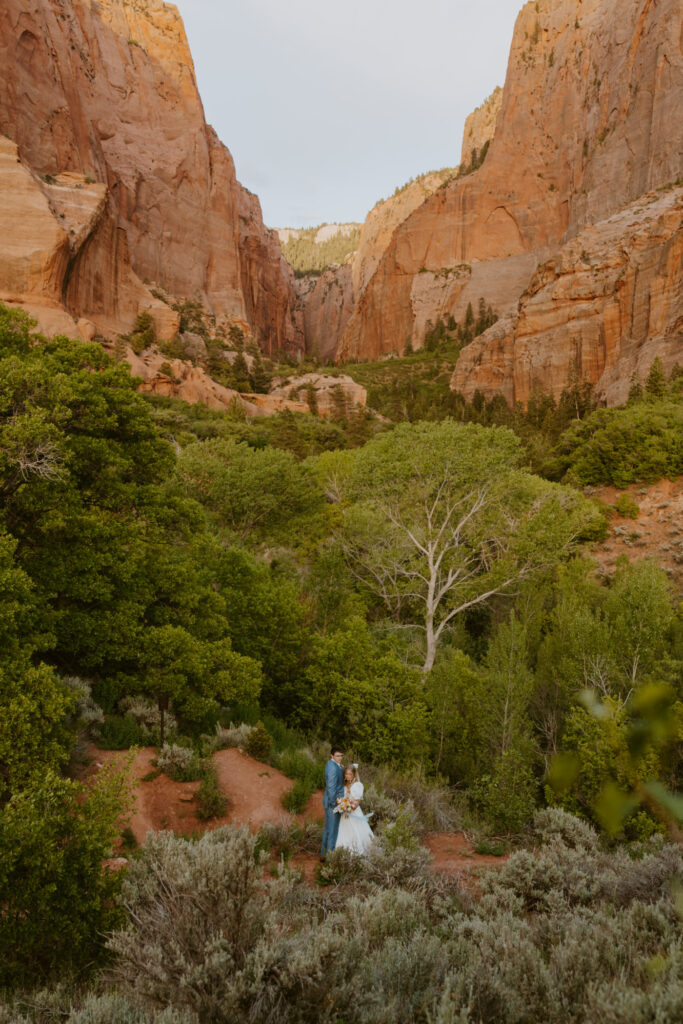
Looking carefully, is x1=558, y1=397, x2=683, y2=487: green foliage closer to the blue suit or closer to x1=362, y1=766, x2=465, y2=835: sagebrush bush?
x1=362, y1=766, x2=465, y2=835: sagebrush bush

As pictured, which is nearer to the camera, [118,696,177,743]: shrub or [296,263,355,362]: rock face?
[118,696,177,743]: shrub

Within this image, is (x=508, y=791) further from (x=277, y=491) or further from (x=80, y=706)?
(x=277, y=491)

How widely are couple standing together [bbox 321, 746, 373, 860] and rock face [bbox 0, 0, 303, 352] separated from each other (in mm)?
49124

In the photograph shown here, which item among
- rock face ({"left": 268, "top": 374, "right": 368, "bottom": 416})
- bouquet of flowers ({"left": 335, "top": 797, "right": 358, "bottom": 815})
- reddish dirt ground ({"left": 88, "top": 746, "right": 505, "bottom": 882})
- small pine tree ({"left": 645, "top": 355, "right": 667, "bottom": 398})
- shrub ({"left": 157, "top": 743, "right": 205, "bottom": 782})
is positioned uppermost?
rock face ({"left": 268, "top": 374, "right": 368, "bottom": 416})

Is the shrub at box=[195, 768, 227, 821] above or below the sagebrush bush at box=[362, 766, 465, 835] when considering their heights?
above

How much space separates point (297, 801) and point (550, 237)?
95317mm

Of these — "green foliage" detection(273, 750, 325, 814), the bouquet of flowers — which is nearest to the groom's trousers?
the bouquet of flowers

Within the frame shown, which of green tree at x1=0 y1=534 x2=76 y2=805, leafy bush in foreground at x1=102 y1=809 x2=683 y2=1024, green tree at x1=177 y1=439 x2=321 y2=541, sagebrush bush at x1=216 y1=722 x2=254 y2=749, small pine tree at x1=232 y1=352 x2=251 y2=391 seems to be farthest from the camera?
small pine tree at x1=232 y1=352 x2=251 y2=391

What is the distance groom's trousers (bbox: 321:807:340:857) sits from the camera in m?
6.86

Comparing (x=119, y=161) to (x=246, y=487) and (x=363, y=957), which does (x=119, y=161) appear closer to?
(x=246, y=487)

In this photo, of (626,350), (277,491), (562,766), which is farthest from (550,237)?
(562,766)

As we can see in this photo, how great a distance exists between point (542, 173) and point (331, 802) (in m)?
100

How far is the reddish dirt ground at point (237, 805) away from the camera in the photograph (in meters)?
7.20

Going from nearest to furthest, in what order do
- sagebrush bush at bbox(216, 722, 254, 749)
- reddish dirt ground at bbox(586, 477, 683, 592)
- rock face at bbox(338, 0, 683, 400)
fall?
sagebrush bush at bbox(216, 722, 254, 749), reddish dirt ground at bbox(586, 477, 683, 592), rock face at bbox(338, 0, 683, 400)
